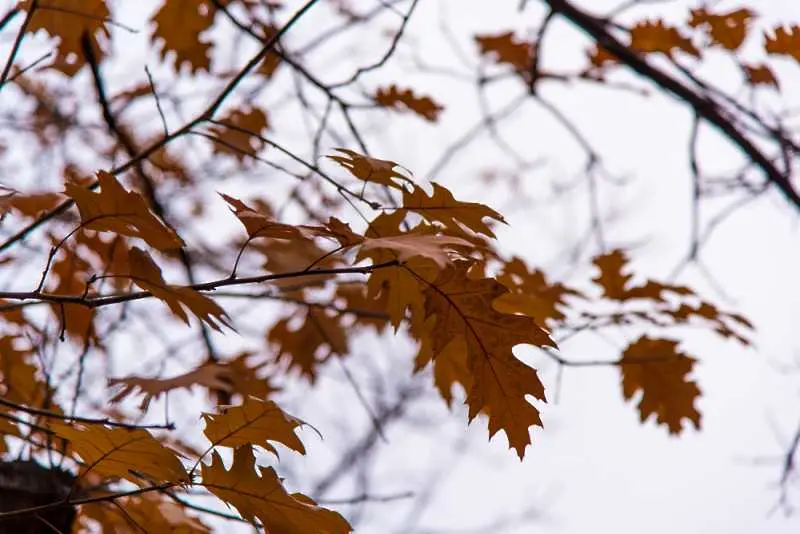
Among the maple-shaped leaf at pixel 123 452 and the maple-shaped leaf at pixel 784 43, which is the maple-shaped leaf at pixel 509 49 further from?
the maple-shaped leaf at pixel 123 452

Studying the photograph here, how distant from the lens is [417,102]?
84.4 inches

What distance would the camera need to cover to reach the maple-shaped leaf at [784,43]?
1646 millimetres

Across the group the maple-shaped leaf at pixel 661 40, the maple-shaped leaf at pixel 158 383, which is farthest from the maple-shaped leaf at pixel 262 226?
the maple-shaped leaf at pixel 661 40

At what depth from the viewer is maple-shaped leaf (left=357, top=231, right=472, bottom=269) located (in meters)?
0.82

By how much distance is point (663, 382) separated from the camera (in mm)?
1839

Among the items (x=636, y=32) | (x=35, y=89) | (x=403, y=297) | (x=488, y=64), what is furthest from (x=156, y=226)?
(x=35, y=89)

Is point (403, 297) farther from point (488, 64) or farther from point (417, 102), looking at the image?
point (488, 64)

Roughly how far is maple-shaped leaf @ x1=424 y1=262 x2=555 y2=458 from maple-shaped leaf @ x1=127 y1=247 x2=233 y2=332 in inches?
9.8

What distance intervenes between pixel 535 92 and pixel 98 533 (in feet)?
5.38


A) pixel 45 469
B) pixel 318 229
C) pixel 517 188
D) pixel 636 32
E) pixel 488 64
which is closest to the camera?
pixel 318 229

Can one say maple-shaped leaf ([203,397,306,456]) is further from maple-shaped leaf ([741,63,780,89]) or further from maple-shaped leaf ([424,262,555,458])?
maple-shaped leaf ([741,63,780,89])

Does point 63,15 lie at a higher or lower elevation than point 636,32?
lower

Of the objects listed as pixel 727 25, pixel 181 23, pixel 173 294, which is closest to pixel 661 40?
pixel 727 25

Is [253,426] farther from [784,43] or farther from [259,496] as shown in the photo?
[784,43]
